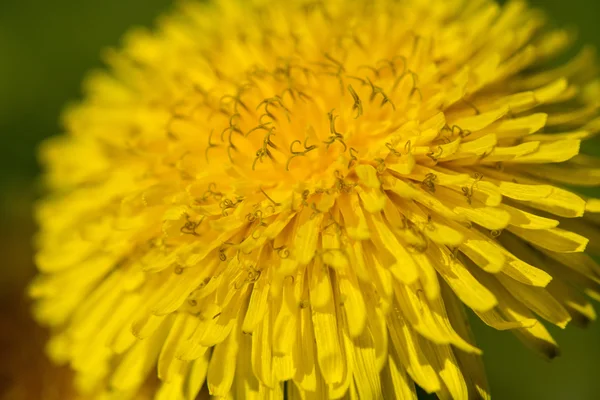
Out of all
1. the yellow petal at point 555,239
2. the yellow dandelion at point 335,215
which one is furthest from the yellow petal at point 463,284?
the yellow petal at point 555,239

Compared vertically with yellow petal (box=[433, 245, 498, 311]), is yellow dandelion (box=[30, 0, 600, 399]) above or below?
above

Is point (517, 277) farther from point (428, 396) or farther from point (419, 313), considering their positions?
point (428, 396)

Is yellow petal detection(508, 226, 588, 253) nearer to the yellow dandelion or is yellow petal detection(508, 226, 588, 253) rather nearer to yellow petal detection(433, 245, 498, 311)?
the yellow dandelion

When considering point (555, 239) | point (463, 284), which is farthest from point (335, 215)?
point (555, 239)

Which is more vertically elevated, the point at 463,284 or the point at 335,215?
the point at 335,215

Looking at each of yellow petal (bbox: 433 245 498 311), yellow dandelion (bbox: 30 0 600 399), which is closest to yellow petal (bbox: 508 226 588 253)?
yellow dandelion (bbox: 30 0 600 399)

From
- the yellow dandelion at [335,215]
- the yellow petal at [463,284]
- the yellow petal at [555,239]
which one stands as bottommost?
the yellow petal at [555,239]

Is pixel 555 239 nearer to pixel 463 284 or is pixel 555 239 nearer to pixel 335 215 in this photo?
pixel 463 284

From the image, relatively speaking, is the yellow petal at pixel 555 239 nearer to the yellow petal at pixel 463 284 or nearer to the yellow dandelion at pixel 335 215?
the yellow dandelion at pixel 335 215

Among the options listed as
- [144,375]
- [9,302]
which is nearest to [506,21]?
[144,375]
